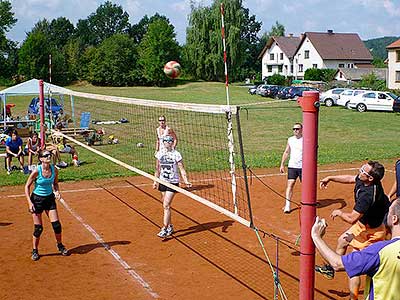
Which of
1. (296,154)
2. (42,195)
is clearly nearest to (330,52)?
(296,154)

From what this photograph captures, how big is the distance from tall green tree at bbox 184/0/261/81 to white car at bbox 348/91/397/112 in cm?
2983

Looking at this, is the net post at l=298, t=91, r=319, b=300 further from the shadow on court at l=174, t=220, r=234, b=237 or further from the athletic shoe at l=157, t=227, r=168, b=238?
the shadow on court at l=174, t=220, r=234, b=237

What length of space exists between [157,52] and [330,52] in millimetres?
24824

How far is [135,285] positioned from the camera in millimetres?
7691

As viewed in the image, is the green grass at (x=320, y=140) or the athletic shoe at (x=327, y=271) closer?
the athletic shoe at (x=327, y=271)

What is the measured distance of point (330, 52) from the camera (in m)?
78.4

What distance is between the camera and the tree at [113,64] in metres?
75.0

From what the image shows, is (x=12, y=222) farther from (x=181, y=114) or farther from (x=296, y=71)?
(x=296, y=71)

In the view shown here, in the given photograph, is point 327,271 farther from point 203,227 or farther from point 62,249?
point 62,249

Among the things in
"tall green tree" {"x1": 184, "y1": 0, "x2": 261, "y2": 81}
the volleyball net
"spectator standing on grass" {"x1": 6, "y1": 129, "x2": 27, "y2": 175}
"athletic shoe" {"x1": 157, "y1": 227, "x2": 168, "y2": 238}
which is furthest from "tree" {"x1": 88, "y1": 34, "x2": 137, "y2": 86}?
"athletic shoe" {"x1": 157, "y1": 227, "x2": 168, "y2": 238}

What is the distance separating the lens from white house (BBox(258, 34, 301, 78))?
86.2m

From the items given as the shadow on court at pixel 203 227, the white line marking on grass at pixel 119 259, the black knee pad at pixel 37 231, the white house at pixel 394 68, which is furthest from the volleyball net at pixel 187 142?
the white house at pixel 394 68

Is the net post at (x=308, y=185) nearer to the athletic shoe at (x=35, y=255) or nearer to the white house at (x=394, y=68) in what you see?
the athletic shoe at (x=35, y=255)

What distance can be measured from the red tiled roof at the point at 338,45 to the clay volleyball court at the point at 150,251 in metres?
68.0
